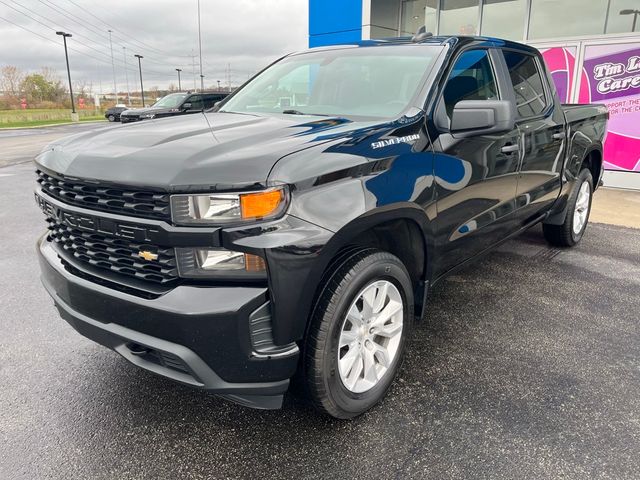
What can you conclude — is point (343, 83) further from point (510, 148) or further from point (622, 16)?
point (622, 16)

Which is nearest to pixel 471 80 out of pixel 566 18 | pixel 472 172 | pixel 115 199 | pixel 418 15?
pixel 472 172

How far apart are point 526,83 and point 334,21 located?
827cm

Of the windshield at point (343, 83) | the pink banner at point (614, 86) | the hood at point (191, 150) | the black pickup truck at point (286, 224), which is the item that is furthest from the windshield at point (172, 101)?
the hood at point (191, 150)

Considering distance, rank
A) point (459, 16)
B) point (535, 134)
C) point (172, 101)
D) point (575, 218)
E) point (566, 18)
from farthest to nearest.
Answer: point (172, 101)
point (459, 16)
point (566, 18)
point (575, 218)
point (535, 134)

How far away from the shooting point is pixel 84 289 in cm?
219

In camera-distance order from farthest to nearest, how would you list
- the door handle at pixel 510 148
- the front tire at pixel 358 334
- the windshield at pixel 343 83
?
the door handle at pixel 510 148
the windshield at pixel 343 83
the front tire at pixel 358 334

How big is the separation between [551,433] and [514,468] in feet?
1.14

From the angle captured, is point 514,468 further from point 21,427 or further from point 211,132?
point 21,427

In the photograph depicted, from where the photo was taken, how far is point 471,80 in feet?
10.6

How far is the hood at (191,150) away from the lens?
1.92 m

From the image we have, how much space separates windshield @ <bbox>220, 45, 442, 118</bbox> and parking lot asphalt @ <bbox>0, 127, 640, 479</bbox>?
1549 mm

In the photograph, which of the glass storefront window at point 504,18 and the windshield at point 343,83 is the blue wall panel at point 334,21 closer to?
the glass storefront window at point 504,18

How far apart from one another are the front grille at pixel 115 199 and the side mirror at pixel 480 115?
5.31 feet

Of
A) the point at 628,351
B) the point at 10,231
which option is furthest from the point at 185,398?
the point at 10,231
